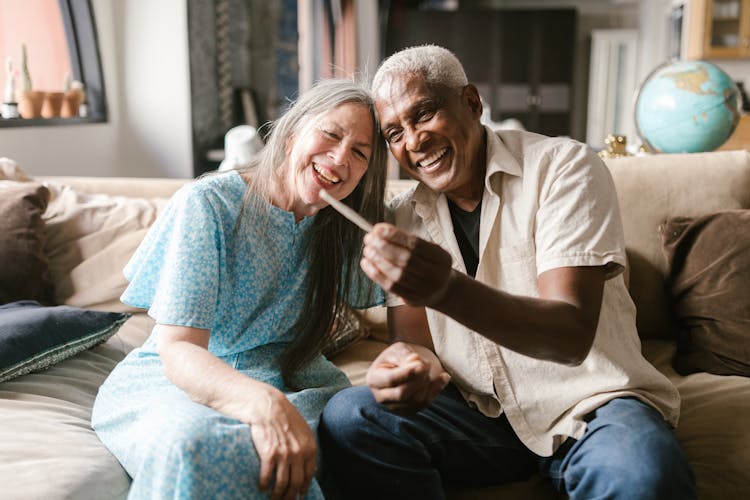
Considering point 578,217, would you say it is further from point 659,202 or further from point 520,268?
point 659,202

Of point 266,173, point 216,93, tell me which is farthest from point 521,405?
point 216,93

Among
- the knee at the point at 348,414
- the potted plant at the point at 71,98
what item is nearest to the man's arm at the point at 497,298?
the knee at the point at 348,414

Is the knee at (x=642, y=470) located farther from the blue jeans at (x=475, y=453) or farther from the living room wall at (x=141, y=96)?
the living room wall at (x=141, y=96)

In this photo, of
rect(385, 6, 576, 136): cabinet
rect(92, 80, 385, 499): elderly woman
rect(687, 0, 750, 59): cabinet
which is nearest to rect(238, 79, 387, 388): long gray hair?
rect(92, 80, 385, 499): elderly woman

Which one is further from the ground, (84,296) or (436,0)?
(436,0)

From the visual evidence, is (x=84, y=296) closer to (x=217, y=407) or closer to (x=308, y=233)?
(x=308, y=233)

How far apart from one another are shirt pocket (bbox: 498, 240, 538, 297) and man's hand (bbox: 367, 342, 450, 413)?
28 cm

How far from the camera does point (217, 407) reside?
1180 millimetres

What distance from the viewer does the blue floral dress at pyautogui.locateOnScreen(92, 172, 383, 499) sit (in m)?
1.08

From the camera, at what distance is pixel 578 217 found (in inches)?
50.3

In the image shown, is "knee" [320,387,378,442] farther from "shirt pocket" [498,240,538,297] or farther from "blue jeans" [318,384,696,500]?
"shirt pocket" [498,240,538,297]

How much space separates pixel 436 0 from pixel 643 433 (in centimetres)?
847

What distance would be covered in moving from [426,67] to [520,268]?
0.43 m

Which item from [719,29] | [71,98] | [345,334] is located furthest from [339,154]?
[719,29]
